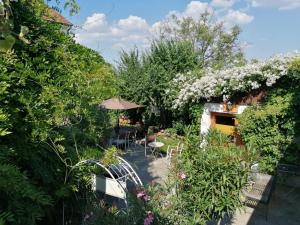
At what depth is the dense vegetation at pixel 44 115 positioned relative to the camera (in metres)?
3.00

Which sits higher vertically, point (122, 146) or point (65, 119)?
point (65, 119)

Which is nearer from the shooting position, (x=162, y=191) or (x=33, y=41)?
(x=33, y=41)

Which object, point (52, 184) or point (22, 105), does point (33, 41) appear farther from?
point (52, 184)

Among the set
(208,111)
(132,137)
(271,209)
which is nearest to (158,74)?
(132,137)

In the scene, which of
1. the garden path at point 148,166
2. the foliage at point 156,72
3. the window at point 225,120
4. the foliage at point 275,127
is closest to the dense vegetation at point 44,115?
the garden path at point 148,166

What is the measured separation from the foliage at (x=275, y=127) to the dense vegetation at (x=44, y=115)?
6.74 m

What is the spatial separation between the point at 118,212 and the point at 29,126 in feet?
5.70

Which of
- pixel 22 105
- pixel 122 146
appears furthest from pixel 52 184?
pixel 122 146

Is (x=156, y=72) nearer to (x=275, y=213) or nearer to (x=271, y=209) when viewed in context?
(x=271, y=209)

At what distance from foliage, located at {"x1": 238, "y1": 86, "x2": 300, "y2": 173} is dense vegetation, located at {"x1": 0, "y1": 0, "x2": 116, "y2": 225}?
22.1ft

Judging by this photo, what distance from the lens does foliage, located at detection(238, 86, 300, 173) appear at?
31.1 ft

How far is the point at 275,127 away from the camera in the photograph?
9852 millimetres

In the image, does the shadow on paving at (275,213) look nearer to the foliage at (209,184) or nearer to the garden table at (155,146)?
the foliage at (209,184)

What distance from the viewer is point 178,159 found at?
5.68 meters
